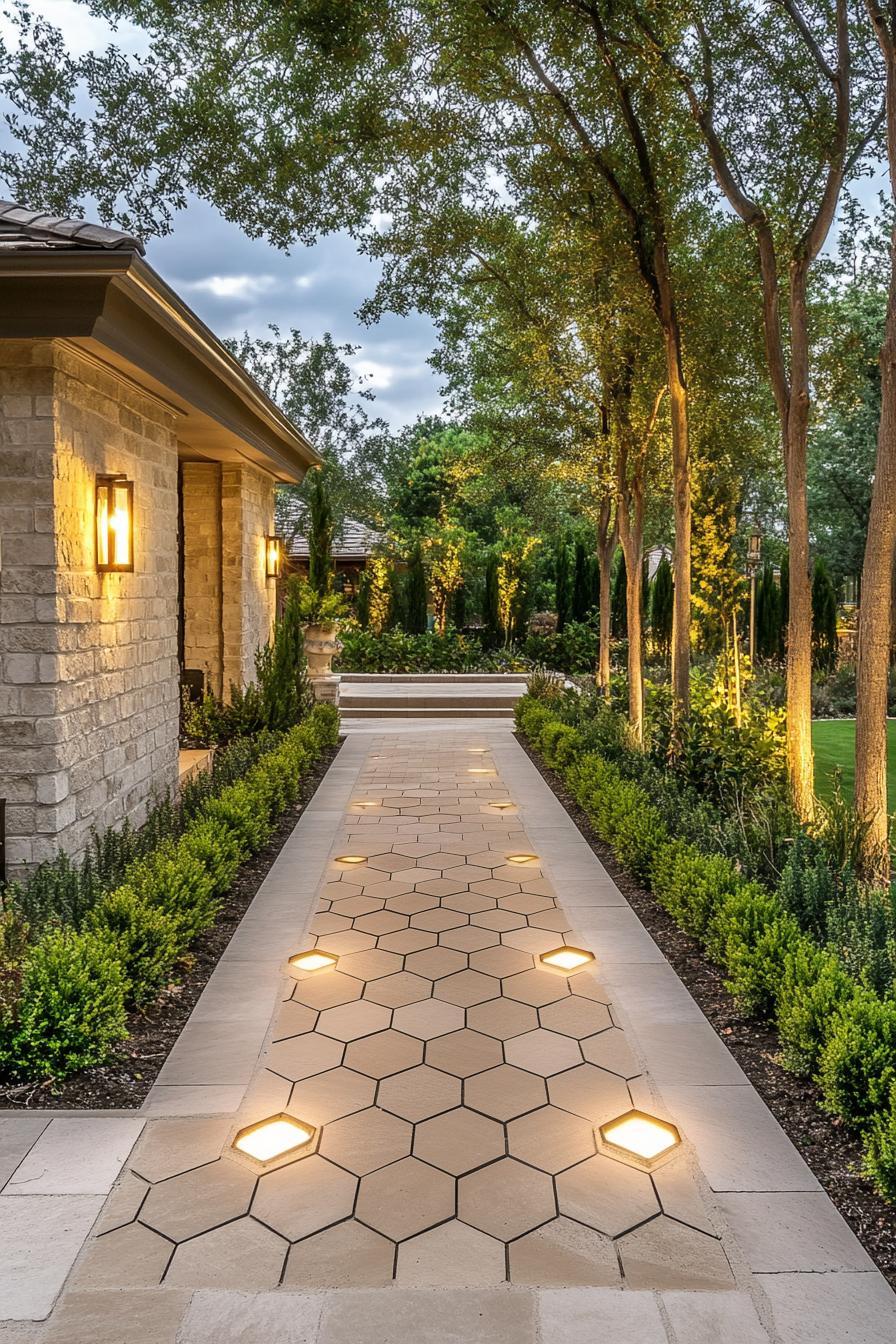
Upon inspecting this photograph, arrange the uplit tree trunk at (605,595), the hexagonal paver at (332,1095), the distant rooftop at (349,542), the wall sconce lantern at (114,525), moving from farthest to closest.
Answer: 1. the distant rooftop at (349,542)
2. the uplit tree trunk at (605,595)
3. the wall sconce lantern at (114,525)
4. the hexagonal paver at (332,1095)

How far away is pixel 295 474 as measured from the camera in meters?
10.1

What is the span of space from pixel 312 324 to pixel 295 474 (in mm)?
16011

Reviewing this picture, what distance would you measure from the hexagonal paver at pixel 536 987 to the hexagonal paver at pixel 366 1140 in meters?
0.99

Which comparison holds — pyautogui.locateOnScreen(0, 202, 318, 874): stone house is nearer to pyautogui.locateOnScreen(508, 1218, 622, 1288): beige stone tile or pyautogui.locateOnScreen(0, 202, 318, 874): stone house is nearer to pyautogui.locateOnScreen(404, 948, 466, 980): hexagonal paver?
pyautogui.locateOnScreen(404, 948, 466, 980): hexagonal paver

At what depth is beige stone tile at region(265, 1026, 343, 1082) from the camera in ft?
10.1

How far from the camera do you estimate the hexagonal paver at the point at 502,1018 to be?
3.37 metres

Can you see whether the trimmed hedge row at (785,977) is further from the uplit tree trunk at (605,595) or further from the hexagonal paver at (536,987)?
the uplit tree trunk at (605,595)

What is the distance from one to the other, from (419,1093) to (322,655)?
915 centimetres

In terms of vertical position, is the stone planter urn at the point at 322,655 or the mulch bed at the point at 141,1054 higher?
the stone planter urn at the point at 322,655

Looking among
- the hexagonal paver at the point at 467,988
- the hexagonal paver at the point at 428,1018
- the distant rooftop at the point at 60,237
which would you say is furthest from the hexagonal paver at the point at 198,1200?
the distant rooftop at the point at 60,237

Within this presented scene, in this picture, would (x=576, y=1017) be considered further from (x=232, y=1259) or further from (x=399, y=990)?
(x=232, y=1259)

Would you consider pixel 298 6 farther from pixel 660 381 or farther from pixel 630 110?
pixel 660 381

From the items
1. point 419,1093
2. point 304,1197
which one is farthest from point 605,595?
point 304,1197

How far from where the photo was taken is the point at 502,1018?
3477 millimetres
